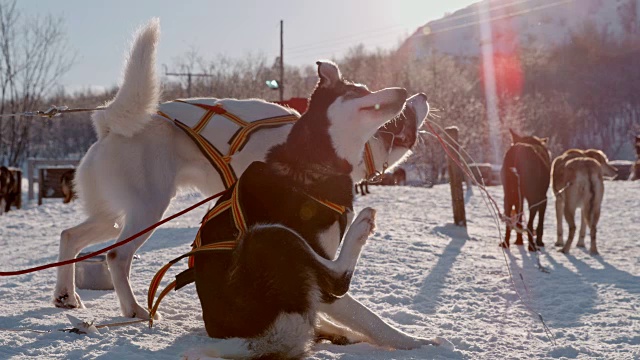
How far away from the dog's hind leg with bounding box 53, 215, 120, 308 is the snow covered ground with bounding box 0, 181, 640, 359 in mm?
106

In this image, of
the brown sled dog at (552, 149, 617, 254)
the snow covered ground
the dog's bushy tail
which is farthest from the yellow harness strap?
the brown sled dog at (552, 149, 617, 254)

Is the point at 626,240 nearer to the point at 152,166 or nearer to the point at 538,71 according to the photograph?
the point at 152,166

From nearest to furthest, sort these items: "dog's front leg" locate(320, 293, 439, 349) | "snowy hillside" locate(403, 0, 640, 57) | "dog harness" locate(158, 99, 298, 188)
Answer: "dog's front leg" locate(320, 293, 439, 349)
"dog harness" locate(158, 99, 298, 188)
"snowy hillside" locate(403, 0, 640, 57)

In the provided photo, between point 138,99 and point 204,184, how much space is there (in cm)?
70

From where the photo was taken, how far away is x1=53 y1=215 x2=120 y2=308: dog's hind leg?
13.8 feet

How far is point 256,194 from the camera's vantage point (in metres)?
2.96

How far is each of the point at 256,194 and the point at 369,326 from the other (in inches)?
32.8

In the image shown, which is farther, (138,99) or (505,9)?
(505,9)

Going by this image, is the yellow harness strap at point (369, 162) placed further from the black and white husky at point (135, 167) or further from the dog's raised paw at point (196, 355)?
the dog's raised paw at point (196, 355)

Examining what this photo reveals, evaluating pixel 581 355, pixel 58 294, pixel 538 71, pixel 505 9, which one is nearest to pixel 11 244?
pixel 58 294

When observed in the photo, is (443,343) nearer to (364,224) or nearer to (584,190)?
(364,224)

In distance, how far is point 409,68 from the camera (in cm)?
5238

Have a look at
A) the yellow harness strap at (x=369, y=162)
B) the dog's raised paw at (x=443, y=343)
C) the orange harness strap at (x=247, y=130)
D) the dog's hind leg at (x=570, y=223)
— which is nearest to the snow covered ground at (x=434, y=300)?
the dog's raised paw at (x=443, y=343)

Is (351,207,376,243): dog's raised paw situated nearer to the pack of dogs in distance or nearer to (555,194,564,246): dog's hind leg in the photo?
the pack of dogs in distance
